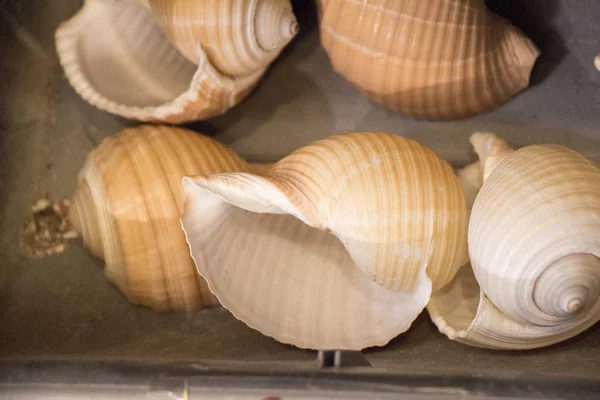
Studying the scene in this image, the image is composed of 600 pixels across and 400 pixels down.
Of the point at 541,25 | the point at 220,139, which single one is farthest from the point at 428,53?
the point at 220,139

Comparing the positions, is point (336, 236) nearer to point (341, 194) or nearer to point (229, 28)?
point (341, 194)

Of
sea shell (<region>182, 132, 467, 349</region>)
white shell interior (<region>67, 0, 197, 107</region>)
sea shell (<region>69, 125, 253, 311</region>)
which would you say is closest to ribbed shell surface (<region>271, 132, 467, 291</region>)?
sea shell (<region>182, 132, 467, 349</region>)

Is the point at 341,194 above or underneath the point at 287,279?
above

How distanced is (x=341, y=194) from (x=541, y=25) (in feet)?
1.13

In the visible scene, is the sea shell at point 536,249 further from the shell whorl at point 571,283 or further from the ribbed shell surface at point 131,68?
the ribbed shell surface at point 131,68

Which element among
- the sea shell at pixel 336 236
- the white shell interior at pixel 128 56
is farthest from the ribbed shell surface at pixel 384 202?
the white shell interior at pixel 128 56

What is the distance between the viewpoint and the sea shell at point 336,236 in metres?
0.51

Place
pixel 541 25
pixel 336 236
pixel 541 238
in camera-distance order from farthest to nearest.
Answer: pixel 541 25
pixel 336 236
pixel 541 238

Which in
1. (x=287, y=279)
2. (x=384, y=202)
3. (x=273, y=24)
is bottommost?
(x=287, y=279)

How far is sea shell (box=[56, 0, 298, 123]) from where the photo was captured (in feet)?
1.99

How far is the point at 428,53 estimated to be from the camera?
614 mm

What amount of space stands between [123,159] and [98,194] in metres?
0.04

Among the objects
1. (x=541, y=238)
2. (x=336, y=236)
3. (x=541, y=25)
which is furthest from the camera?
(x=541, y=25)

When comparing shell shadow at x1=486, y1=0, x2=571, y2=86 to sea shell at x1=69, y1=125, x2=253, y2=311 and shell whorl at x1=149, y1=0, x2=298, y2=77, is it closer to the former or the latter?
shell whorl at x1=149, y1=0, x2=298, y2=77
